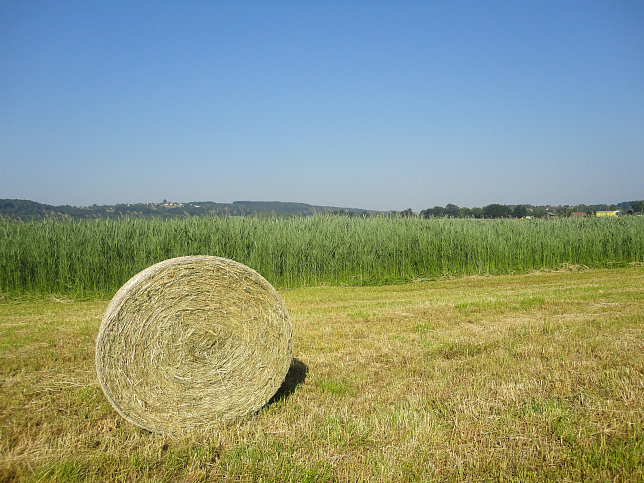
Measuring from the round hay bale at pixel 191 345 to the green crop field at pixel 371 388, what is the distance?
0.24 m

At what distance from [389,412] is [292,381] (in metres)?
1.31

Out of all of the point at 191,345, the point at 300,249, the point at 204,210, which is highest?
the point at 204,210

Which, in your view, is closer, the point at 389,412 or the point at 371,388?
the point at 389,412

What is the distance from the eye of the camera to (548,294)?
10852 mm

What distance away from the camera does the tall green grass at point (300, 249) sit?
43.4 feet

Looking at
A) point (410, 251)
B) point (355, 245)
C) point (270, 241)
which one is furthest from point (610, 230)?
point (270, 241)

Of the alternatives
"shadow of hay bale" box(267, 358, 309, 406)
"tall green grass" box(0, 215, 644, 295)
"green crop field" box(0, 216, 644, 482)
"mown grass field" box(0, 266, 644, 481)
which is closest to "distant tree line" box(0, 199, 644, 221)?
"tall green grass" box(0, 215, 644, 295)

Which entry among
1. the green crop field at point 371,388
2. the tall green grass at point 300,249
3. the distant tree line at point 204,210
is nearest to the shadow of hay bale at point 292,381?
the green crop field at point 371,388

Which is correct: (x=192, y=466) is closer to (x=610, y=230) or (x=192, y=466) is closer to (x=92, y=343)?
(x=92, y=343)

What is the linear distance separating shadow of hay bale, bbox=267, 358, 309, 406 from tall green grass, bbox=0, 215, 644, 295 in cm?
665

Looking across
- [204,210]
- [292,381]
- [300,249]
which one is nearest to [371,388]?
[292,381]

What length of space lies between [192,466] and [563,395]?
335 centimetres

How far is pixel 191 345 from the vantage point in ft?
14.5

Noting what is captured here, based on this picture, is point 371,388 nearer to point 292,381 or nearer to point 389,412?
point 389,412
